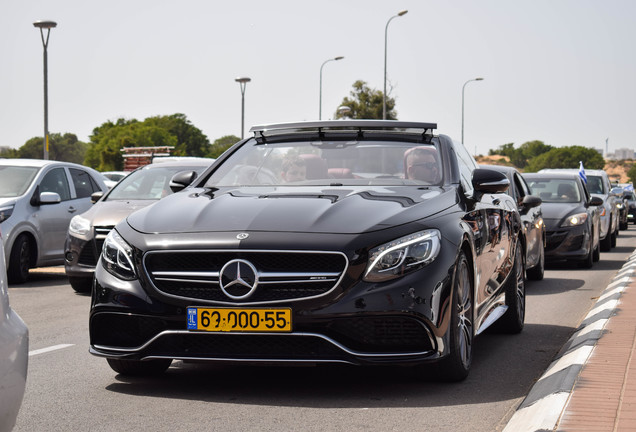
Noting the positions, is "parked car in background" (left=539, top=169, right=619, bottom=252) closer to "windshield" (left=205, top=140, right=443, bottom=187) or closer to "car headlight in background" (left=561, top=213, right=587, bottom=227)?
"car headlight in background" (left=561, top=213, right=587, bottom=227)

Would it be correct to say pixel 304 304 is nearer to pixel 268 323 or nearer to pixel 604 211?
pixel 268 323

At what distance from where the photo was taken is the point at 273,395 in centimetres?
604

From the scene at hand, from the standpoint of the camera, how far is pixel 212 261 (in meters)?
5.82

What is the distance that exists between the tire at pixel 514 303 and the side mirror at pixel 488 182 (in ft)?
5.37

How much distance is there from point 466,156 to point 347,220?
2685mm

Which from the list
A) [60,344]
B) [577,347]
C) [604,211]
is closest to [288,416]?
[577,347]

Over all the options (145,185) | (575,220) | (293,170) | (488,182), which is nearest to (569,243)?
(575,220)

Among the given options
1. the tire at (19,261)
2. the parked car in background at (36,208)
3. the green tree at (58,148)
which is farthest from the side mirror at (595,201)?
the green tree at (58,148)

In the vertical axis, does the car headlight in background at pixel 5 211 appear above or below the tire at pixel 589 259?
above

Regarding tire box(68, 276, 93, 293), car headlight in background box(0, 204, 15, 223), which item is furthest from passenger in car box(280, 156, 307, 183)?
car headlight in background box(0, 204, 15, 223)

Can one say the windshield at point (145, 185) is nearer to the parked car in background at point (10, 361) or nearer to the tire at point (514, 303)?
the tire at point (514, 303)

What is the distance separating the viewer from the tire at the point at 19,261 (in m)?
14.2

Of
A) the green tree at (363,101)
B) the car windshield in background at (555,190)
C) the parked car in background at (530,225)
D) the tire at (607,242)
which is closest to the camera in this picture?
the parked car in background at (530,225)

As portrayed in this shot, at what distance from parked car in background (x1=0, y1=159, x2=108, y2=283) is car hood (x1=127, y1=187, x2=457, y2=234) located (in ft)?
26.1
